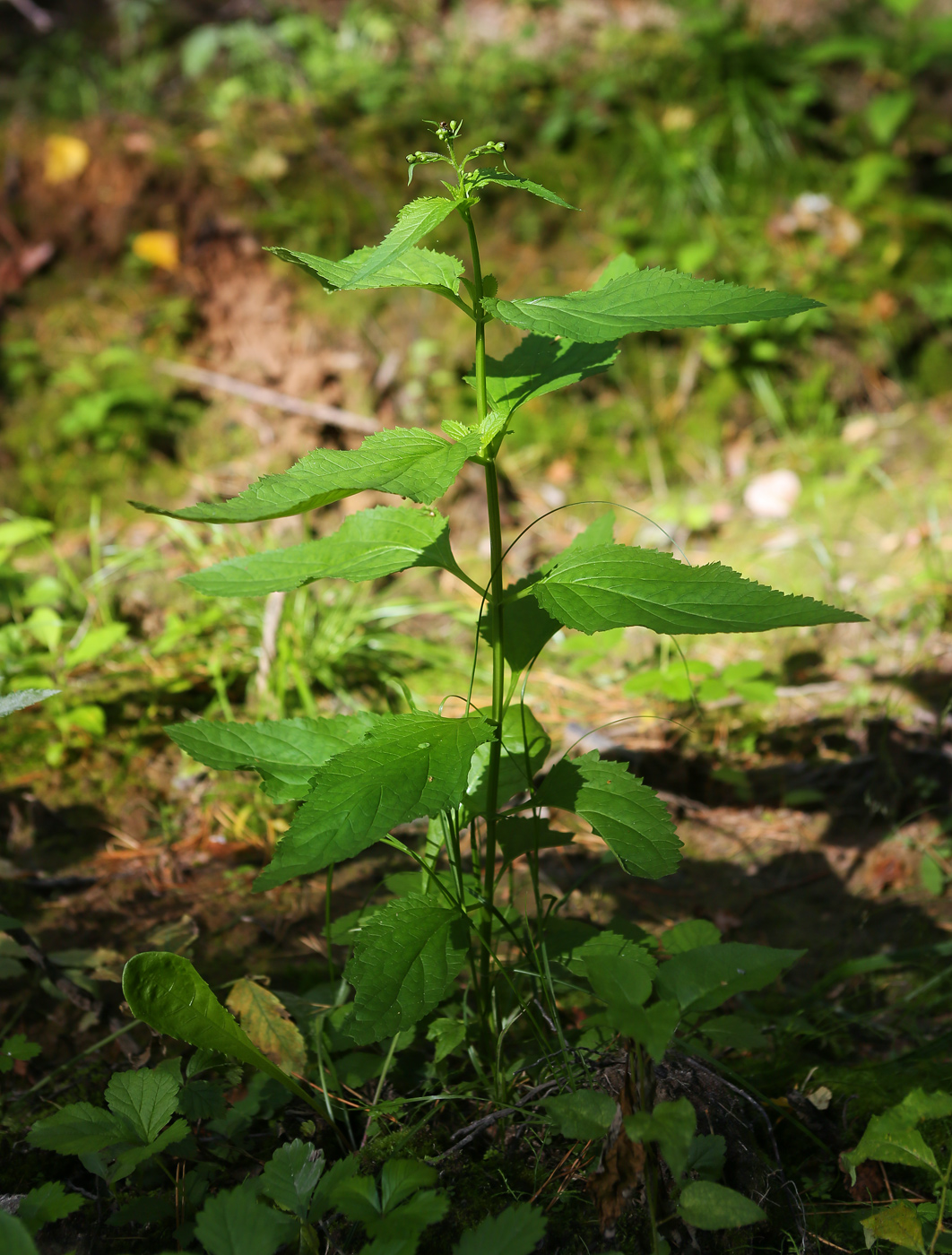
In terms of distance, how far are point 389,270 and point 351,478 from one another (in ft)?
1.14

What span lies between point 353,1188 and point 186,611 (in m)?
2.23

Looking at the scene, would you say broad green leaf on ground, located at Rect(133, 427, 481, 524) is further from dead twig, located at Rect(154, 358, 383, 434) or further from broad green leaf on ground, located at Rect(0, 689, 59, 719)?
dead twig, located at Rect(154, 358, 383, 434)

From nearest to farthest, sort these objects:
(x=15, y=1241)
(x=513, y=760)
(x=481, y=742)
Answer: (x=15, y=1241)
(x=481, y=742)
(x=513, y=760)

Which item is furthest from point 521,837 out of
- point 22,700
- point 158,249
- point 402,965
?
point 158,249

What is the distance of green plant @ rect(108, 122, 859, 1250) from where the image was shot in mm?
1010

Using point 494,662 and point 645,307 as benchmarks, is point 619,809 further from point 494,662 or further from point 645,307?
point 645,307

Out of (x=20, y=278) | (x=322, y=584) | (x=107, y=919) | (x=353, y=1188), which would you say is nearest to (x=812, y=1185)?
(x=353, y=1188)

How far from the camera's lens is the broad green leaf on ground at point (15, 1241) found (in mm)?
902

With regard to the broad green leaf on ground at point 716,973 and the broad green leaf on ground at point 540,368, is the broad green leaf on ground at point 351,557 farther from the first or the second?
the broad green leaf on ground at point 716,973

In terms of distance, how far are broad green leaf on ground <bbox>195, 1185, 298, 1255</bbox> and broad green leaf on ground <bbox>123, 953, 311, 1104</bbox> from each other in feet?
0.76

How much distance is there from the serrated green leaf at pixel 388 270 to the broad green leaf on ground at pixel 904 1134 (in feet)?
4.31

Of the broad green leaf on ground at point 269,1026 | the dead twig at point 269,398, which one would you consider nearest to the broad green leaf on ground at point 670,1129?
the broad green leaf on ground at point 269,1026

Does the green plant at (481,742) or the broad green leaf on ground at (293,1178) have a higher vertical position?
the green plant at (481,742)

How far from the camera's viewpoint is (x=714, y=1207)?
3.24 ft
